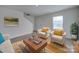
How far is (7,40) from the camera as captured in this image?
1.86 m

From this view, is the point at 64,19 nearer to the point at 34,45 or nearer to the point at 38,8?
the point at 38,8

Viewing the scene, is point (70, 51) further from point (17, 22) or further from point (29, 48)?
point (17, 22)

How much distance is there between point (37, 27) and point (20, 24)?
13.6 inches

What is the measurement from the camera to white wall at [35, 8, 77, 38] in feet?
6.20

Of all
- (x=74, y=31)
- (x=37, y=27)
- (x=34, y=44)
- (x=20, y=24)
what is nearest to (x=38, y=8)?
(x=37, y=27)

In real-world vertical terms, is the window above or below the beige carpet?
above

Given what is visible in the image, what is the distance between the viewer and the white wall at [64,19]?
6.20 feet

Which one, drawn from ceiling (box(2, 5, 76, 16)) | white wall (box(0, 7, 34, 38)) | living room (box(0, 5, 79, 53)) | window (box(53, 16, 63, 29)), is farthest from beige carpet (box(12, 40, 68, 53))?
ceiling (box(2, 5, 76, 16))

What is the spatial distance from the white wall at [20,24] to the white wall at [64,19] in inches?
5.6

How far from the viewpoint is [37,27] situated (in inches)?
77.9

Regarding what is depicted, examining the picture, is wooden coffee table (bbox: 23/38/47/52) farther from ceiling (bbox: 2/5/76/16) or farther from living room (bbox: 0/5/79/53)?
ceiling (bbox: 2/5/76/16)
